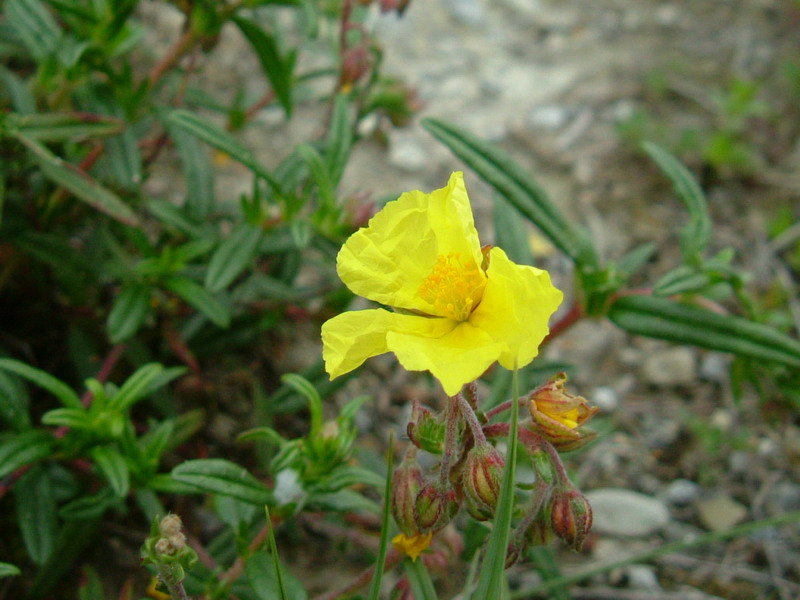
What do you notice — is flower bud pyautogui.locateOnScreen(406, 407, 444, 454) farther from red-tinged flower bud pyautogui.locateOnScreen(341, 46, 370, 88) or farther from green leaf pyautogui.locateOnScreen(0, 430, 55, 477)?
red-tinged flower bud pyautogui.locateOnScreen(341, 46, 370, 88)

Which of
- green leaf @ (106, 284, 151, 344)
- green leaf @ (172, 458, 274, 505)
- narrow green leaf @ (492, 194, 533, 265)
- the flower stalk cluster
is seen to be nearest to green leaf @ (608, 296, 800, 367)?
narrow green leaf @ (492, 194, 533, 265)

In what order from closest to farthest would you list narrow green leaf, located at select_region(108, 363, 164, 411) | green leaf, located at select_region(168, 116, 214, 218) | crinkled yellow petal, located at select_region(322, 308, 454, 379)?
crinkled yellow petal, located at select_region(322, 308, 454, 379) → narrow green leaf, located at select_region(108, 363, 164, 411) → green leaf, located at select_region(168, 116, 214, 218)

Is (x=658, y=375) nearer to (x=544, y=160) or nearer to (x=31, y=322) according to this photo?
(x=544, y=160)

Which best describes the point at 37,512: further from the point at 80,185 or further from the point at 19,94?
the point at 19,94

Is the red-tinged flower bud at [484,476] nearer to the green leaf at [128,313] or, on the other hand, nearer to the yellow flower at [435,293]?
the yellow flower at [435,293]

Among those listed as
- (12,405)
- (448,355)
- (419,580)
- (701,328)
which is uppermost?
(448,355)

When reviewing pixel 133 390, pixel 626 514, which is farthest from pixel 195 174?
pixel 626 514
